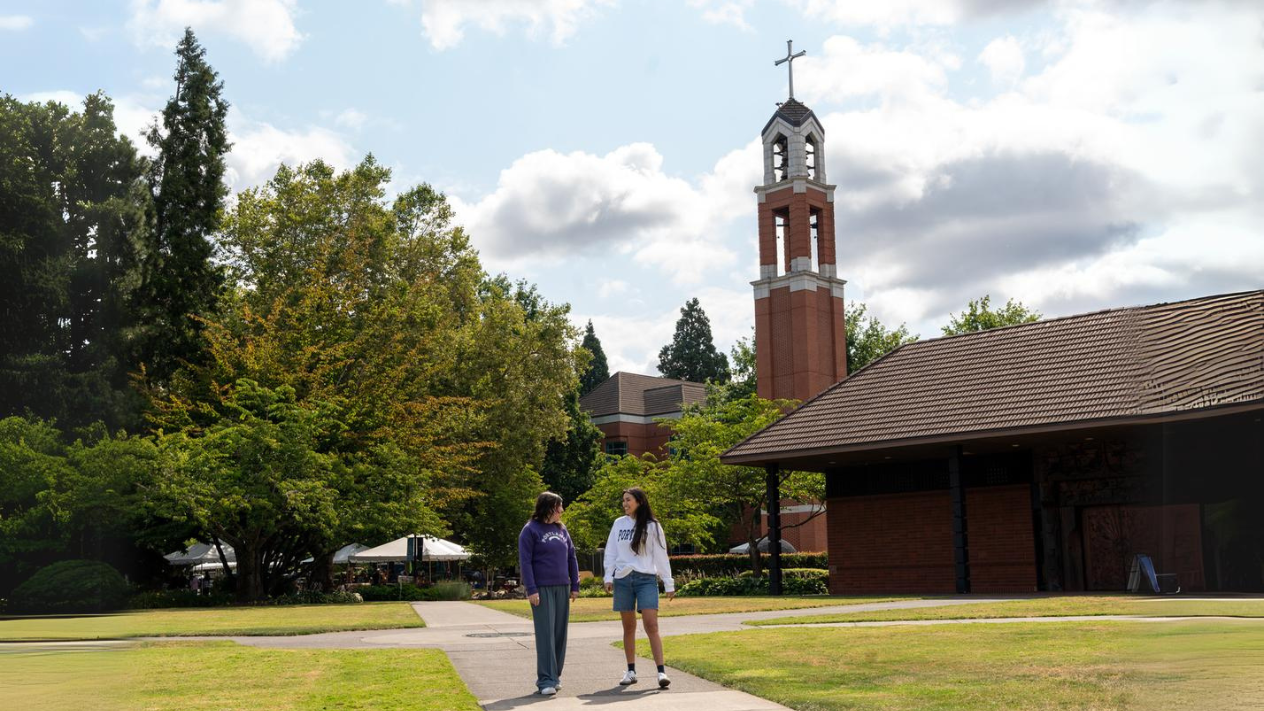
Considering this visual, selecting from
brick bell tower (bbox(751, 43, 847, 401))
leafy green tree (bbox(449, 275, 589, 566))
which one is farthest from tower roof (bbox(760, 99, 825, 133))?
leafy green tree (bbox(449, 275, 589, 566))

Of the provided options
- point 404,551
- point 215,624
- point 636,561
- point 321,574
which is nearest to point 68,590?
point 215,624

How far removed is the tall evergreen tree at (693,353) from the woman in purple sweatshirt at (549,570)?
3927 inches

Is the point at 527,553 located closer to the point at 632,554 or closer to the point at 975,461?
the point at 632,554

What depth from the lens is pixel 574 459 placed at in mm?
65625

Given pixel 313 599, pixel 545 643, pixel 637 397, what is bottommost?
pixel 313 599

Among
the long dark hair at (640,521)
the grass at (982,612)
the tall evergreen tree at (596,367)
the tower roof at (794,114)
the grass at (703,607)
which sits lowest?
the grass at (703,607)

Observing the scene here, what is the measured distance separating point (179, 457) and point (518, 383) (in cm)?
2023

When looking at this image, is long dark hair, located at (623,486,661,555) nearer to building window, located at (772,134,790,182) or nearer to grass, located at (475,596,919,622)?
grass, located at (475,596,919,622)

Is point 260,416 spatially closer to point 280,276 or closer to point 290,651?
point 280,276

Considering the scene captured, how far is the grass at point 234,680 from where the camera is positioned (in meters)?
8.18

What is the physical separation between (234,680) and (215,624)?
11.4 m

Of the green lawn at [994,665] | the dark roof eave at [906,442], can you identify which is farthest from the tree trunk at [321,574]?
the green lawn at [994,665]

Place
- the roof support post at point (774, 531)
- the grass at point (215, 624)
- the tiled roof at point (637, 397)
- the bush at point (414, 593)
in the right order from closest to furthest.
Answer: the grass at point (215, 624)
the roof support post at point (774, 531)
the bush at point (414, 593)
the tiled roof at point (637, 397)

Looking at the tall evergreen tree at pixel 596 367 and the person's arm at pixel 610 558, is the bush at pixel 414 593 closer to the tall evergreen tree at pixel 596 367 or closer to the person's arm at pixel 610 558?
the person's arm at pixel 610 558
